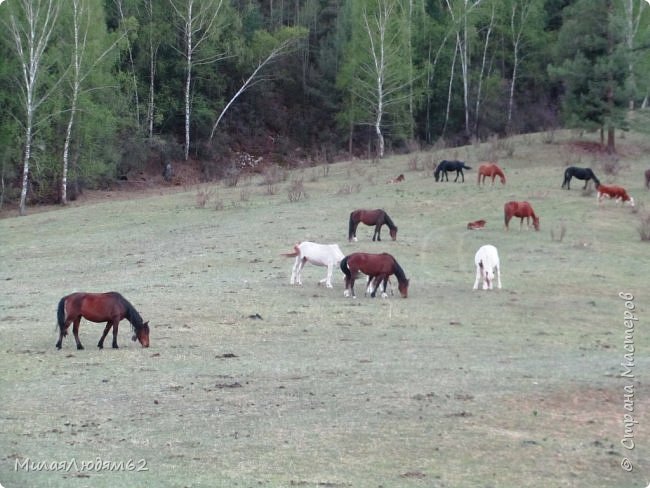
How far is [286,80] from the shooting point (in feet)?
228

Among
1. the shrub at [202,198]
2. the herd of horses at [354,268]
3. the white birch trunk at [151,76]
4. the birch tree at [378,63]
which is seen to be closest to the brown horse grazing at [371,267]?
the herd of horses at [354,268]

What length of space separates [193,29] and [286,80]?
1305 cm

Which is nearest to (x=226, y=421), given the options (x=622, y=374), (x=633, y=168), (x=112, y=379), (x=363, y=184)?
(x=112, y=379)

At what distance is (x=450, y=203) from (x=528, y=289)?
481 inches

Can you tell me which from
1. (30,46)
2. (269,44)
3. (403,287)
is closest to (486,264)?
(403,287)

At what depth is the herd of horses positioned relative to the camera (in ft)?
46.0

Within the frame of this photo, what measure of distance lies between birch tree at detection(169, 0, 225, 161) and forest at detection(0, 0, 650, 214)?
140mm

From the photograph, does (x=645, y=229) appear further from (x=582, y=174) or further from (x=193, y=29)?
(x=193, y=29)

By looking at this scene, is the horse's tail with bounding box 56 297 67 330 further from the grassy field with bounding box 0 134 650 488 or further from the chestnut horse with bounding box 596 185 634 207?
the chestnut horse with bounding box 596 185 634 207

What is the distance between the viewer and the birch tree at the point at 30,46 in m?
41.1

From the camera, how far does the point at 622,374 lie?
1305cm

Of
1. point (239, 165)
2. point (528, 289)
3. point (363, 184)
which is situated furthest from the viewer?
point (239, 165)

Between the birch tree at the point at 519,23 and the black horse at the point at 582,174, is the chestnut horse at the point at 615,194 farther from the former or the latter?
the birch tree at the point at 519,23

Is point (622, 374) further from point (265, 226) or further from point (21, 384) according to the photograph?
point (265, 226)
